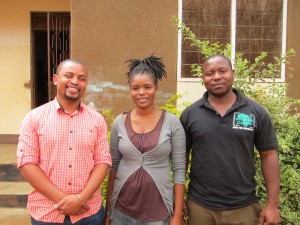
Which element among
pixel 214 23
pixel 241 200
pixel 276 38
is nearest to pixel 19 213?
pixel 241 200

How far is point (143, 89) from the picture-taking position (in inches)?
96.5

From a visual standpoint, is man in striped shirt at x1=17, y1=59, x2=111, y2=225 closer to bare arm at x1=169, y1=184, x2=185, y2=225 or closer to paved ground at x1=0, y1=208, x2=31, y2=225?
bare arm at x1=169, y1=184, x2=185, y2=225

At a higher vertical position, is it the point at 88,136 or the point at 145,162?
the point at 88,136

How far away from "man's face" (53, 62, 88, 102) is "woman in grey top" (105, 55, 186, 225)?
35 centimetres

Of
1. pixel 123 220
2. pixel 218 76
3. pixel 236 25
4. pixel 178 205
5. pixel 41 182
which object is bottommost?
pixel 123 220

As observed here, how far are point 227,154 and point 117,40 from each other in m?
3.52

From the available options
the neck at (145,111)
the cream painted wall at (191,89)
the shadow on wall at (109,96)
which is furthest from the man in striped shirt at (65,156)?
the cream painted wall at (191,89)

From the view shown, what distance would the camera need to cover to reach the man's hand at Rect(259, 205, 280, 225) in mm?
2482

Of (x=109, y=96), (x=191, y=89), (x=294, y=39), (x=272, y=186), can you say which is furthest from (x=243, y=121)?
(x=294, y=39)

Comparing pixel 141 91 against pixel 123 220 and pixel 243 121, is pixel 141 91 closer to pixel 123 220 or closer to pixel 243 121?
pixel 243 121

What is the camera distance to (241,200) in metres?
2.47

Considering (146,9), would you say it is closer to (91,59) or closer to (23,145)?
(91,59)

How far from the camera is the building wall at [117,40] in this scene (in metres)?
5.46

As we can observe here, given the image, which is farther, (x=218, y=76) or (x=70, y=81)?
(x=218, y=76)
